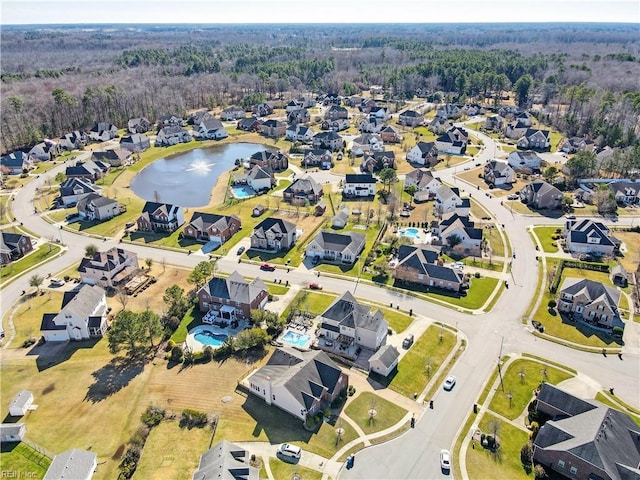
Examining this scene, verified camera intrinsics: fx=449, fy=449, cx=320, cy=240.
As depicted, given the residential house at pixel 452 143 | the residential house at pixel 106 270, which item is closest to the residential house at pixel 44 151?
the residential house at pixel 106 270

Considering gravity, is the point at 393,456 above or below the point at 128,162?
above

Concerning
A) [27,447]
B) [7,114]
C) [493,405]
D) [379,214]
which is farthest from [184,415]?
[7,114]

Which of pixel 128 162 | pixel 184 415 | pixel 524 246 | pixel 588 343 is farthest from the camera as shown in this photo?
pixel 128 162

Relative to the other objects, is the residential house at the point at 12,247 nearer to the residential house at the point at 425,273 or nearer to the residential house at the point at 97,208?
the residential house at the point at 97,208

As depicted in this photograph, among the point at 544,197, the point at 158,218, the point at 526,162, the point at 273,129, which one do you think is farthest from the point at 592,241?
the point at 273,129

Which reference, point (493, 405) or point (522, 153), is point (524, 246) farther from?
point (522, 153)

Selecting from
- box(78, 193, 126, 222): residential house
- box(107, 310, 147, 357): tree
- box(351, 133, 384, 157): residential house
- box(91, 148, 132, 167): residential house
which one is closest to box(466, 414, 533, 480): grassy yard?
box(107, 310, 147, 357): tree
